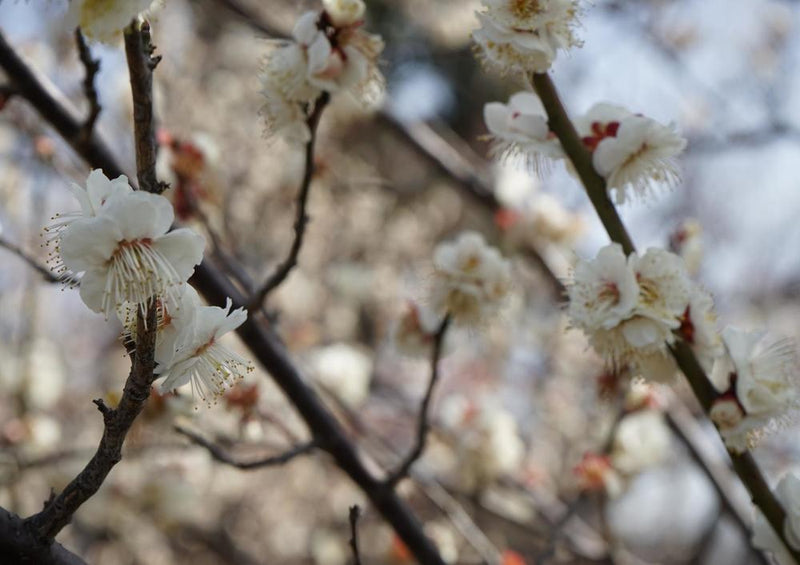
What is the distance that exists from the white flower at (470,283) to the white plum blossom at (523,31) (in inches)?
22.1

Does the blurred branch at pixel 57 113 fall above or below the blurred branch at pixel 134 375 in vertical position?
above

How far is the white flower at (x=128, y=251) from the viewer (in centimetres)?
74

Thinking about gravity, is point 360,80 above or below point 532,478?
above

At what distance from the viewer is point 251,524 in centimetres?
519

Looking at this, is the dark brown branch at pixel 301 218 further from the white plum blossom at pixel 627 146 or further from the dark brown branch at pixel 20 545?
the dark brown branch at pixel 20 545

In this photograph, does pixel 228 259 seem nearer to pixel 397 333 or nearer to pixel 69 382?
pixel 397 333

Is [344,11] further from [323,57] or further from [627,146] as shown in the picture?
[627,146]

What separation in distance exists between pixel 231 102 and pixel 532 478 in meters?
4.19

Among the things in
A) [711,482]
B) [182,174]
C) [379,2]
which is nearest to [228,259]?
[182,174]

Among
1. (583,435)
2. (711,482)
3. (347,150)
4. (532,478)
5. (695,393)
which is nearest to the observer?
(695,393)

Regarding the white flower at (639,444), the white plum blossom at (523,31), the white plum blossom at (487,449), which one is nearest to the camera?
the white plum blossom at (523,31)

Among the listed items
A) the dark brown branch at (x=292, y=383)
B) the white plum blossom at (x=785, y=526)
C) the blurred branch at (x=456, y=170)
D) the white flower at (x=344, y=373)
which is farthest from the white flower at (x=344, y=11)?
the white flower at (x=344, y=373)

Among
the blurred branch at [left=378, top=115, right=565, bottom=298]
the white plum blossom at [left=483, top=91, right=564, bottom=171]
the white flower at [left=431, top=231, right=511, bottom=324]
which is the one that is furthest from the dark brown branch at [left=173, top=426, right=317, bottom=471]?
the blurred branch at [left=378, top=115, right=565, bottom=298]

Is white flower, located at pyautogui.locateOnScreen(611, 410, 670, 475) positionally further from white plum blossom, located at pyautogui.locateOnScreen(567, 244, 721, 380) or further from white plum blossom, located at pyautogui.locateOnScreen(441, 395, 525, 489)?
white plum blossom, located at pyautogui.locateOnScreen(567, 244, 721, 380)
